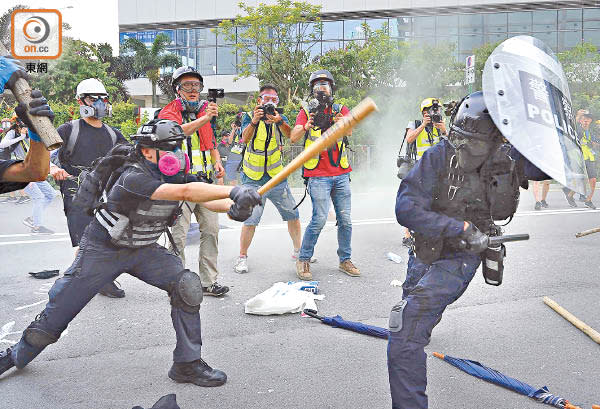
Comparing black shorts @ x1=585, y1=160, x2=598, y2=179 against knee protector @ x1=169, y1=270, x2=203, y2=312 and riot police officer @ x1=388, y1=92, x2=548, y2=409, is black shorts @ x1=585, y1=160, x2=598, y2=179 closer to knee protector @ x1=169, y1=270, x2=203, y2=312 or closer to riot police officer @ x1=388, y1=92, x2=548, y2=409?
riot police officer @ x1=388, y1=92, x2=548, y2=409

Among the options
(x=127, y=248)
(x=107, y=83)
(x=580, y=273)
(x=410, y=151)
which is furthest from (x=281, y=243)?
(x=107, y=83)

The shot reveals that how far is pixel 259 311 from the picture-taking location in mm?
5074

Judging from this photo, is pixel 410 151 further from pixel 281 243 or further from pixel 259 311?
pixel 259 311

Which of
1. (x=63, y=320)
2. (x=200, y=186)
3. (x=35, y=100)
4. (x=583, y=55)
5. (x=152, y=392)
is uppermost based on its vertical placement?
(x=583, y=55)

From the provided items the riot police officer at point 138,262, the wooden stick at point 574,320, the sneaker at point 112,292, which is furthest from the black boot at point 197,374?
the wooden stick at point 574,320

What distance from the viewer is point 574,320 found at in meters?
4.81

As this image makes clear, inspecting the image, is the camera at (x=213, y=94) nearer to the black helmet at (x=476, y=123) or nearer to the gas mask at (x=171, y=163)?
the gas mask at (x=171, y=163)

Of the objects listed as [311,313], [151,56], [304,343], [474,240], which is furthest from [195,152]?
[151,56]

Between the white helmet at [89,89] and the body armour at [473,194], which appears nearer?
the body armour at [473,194]

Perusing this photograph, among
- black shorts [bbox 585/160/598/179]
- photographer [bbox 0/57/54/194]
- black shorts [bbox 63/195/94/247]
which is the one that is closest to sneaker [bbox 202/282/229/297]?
black shorts [bbox 63/195/94/247]

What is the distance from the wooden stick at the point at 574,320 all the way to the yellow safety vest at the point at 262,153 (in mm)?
2775

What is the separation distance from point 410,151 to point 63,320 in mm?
4919

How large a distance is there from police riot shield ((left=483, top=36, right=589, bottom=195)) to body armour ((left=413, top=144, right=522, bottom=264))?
361 millimetres

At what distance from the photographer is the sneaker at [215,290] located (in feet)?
18.4
